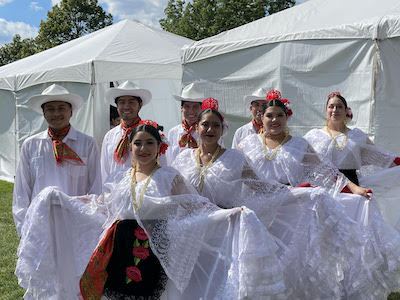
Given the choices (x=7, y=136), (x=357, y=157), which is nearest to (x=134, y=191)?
(x=357, y=157)

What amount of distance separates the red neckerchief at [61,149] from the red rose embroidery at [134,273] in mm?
1115

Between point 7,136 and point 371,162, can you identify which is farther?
point 7,136

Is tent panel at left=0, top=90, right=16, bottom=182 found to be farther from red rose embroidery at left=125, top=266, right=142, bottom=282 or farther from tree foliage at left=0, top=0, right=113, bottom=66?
tree foliage at left=0, top=0, right=113, bottom=66

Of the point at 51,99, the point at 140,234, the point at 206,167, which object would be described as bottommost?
the point at 140,234

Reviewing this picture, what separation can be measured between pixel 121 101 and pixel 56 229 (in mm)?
1650

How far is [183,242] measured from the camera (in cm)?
272

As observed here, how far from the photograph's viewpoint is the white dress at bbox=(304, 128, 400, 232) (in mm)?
4000

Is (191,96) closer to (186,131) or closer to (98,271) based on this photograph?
(186,131)

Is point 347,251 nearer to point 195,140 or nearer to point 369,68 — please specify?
point 195,140

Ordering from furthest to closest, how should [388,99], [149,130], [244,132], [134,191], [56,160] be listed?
[244,132] → [388,99] → [56,160] → [149,130] → [134,191]

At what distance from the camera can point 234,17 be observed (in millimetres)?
23891

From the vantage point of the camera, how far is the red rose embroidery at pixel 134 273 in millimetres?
2664

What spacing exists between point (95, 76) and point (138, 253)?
645 cm

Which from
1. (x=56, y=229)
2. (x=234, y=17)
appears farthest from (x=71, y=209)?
(x=234, y=17)
